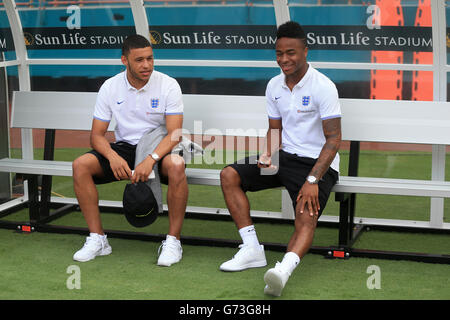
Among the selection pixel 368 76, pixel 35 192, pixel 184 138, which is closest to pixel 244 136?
pixel 184 138

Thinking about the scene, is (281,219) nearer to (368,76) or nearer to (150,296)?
(368,76)

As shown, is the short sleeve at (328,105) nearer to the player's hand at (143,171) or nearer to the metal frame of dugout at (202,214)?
the metal frame of dugout at (202,214)

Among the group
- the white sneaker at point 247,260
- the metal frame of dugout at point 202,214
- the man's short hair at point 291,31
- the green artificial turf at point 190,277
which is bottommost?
the green artificial turf at point 190,277

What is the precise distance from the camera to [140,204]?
4.59 metres

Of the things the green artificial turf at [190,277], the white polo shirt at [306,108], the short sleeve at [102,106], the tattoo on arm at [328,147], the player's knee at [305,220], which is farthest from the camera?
the short sleeve at [102,106]

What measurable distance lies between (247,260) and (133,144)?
1.23m

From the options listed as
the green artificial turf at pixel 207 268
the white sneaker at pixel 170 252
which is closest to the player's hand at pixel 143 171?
the white sneaker at pixel 170 252

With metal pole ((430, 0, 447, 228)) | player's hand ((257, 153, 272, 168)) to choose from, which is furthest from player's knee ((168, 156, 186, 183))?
metal pole ((430, 0, 447, 228))

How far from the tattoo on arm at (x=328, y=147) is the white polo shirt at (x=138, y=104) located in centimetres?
109

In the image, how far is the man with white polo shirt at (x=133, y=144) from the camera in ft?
15.4

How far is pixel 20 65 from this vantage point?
621 centimetres
